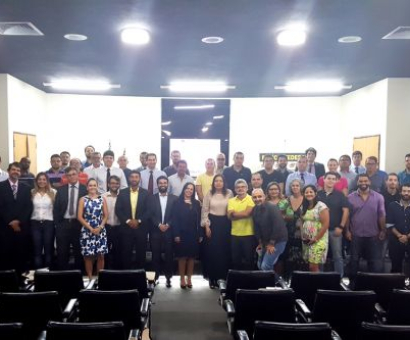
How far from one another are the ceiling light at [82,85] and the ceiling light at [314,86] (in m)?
3.68

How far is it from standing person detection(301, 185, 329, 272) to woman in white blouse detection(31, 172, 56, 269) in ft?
10.7

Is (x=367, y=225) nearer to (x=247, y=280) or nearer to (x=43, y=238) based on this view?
(x=247, y=280)

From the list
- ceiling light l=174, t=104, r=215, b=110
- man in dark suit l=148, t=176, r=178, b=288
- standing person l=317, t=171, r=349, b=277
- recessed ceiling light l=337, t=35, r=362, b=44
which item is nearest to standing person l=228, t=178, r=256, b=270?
man in dark suit l=148, t=176, r=178, b=288

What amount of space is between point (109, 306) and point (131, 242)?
2333 mm

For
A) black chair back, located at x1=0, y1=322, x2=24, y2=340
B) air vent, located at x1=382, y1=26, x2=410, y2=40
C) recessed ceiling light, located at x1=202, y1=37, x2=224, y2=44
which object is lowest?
black chair back, located at x1=0, y1=322, x2=24, y2=340

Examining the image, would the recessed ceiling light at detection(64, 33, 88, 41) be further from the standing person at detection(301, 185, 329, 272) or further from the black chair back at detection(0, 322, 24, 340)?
the black chair back at detection(0, 322, 24, 340)

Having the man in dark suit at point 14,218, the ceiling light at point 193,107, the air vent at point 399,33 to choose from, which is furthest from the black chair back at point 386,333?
the ceiling light at point 193,107

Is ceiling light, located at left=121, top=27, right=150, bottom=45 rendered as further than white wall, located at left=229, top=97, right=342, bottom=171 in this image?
No

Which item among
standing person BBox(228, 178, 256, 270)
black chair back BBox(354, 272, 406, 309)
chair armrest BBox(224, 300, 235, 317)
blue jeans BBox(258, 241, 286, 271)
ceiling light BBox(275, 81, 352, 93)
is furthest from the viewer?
ceiling light BBox(275, 81, 352, 93)

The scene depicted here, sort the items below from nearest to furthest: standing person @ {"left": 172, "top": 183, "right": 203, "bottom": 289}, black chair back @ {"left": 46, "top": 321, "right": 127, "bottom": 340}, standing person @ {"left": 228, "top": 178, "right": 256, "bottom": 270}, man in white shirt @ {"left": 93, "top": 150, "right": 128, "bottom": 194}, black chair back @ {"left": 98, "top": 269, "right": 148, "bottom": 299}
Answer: black chair back @ {"left": 46, "top": 321, "right": 127, "bottom": 340} < black chair back @ {"left": 98, "top": 269, "right": 148, "bottom": 299} < standing person @ {"left": 228, "top": 178, "right": 256, "bottom": 270} < standing person @ {"left": 172, "top": 183, "right": 203, "bottom": 289} < man in white shirt @ {"left": 93, "top": 150, "right": 128, "bottom": 194}

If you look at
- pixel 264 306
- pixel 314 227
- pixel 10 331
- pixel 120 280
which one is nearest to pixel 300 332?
pixel 264 306

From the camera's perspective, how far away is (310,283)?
3727 mm

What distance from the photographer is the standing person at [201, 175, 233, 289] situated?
5.32m

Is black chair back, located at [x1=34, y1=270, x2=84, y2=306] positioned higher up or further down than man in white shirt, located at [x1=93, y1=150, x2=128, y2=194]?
further down
